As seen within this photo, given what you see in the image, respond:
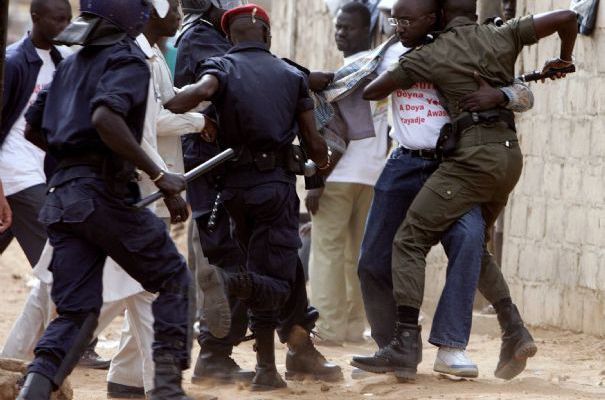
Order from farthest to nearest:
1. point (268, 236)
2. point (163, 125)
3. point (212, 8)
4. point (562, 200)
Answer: point (562, 200), point (212, 8), point (268, 236), point (163, 125)

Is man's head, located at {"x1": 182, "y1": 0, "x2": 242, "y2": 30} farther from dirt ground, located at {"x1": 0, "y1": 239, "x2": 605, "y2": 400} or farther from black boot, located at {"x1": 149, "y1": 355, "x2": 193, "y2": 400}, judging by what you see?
black boot, located at {"x1": 149, "y1": 355, "x2": 193, "y2": 400}

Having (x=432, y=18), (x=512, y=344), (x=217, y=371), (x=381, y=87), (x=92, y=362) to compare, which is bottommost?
(x=92, y=362)

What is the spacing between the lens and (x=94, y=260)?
19.0 ft

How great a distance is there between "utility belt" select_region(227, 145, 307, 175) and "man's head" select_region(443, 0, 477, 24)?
1.06 metres

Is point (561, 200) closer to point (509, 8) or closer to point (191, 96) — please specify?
point (509, 8)

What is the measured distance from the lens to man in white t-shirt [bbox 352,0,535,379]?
7.07 metres

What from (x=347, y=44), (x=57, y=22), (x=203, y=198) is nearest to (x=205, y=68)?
(x=203, y=198)

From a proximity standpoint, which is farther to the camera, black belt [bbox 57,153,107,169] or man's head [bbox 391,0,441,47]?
man's head [bbox 391,0,441,47]

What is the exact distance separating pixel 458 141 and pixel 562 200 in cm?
218

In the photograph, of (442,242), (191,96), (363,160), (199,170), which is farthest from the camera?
(363,160)

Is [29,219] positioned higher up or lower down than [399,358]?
higher up

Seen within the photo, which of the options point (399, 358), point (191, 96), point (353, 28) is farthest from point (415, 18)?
point (353, 28)

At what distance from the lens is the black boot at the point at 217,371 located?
24.2ft

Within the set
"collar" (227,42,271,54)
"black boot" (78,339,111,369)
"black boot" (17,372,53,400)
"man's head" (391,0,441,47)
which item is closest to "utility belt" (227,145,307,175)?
"collar" (227,42,271,54)
